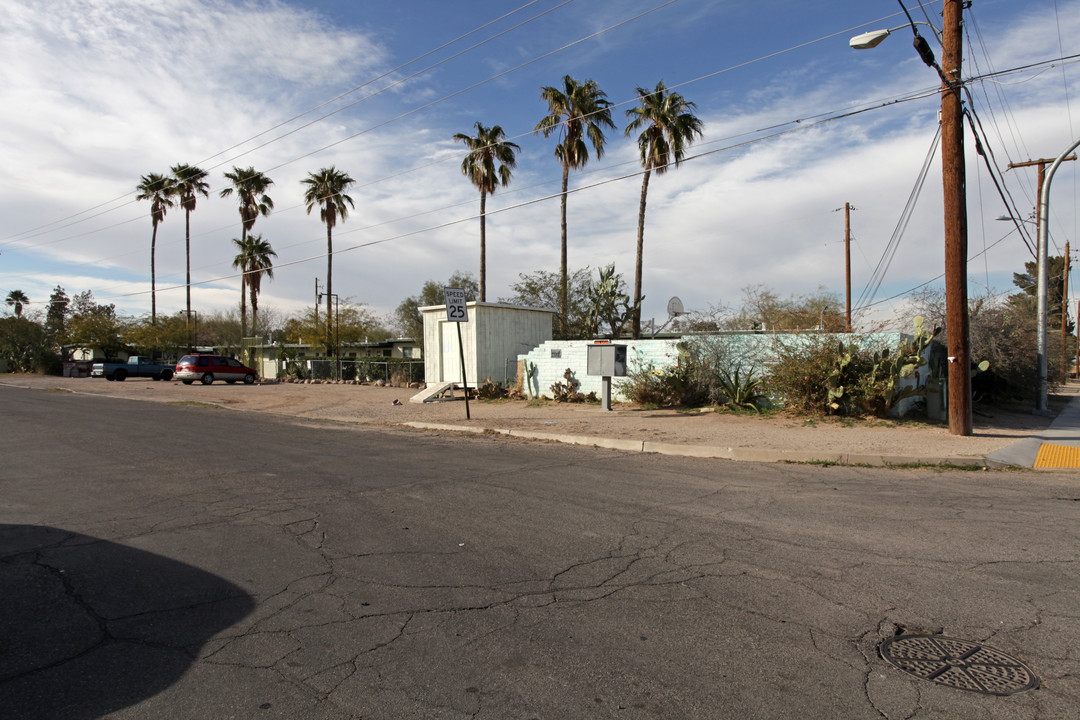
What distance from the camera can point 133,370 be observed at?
134ft

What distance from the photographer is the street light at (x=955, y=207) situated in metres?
11.4

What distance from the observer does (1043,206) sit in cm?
1689

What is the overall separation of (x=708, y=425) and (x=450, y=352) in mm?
11403

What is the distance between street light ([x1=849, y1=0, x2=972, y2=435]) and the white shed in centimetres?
1356

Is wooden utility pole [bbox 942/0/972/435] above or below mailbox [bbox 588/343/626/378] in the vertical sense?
above

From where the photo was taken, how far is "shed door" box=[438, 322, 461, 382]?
22.0m

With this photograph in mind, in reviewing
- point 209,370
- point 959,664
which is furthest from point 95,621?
point 209,370

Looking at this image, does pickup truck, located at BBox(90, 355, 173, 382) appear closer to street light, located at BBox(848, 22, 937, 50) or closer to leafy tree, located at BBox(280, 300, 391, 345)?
leafy tree, located at BBox(280, 300, 391, 345)

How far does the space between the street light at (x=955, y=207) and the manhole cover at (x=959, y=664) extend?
31.2 feet

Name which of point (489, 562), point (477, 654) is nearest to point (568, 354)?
point (489, 562)

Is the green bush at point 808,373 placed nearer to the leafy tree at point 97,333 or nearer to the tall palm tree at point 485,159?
the tall palm tree at point 485,159

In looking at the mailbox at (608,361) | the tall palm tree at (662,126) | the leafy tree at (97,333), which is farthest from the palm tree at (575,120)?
the leafy tree at (97,333)

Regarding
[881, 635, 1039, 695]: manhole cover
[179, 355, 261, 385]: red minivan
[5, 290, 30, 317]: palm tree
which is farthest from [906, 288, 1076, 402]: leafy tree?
[5, 290, 30, 317]: palm tree

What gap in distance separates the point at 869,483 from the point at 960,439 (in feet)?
14.7
